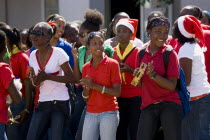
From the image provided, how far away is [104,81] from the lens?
21.2ft

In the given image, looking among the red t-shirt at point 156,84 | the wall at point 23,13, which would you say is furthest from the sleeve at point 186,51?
the wall at point 23,13

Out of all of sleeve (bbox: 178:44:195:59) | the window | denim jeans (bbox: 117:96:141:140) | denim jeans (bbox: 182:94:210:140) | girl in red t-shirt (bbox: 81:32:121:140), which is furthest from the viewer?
the window

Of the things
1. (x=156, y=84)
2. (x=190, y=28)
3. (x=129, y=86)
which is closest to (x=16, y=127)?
(x=129, y=86)

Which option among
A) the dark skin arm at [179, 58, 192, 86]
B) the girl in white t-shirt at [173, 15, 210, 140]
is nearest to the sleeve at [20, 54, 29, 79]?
the girl in white t-shirt at [173, 15, 210, 140]

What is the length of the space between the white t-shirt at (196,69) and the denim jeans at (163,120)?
53cm

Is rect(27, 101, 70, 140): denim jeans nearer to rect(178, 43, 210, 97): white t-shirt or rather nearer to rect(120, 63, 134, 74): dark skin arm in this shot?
rect(120, 63, 134, 74): dark skin arm

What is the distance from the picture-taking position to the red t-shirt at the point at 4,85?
18.8 ft

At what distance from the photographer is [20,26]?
559 inches

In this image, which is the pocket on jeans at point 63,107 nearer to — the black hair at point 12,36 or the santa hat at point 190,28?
the black hair at point 12,36

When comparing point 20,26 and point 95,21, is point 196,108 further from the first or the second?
point 20,26

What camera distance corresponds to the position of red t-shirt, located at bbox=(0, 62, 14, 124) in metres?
5.74

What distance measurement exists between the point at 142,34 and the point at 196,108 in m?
5.51

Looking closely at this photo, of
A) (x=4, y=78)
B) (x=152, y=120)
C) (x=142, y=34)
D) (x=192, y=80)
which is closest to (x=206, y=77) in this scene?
(x=192, y=80)

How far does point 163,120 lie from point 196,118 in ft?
2.34
